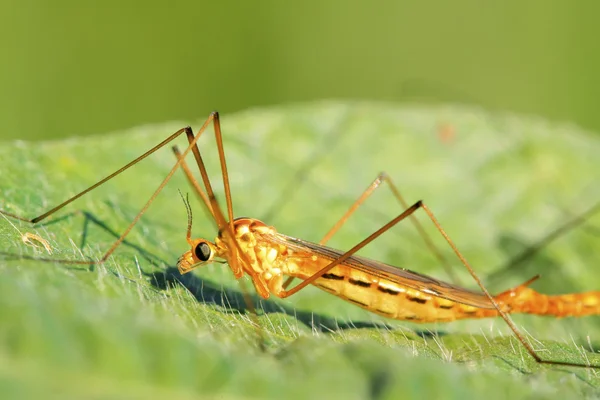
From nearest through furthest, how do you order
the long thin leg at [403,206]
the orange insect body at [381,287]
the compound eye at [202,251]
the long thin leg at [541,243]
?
1. the compound eye at [202,251]
2. the orange insect body at [381,287]
3. the long thin leg at [403,206]
4. the long thin leg at [541,243]

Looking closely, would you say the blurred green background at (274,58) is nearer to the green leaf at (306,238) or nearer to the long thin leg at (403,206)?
the green leaf at (306,238)

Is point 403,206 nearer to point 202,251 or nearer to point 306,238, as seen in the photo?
point 306,238

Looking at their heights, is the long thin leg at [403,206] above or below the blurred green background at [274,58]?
below

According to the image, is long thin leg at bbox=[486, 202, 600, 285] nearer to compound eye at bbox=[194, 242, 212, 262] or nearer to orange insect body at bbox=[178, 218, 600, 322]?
orange insect body at bbox=[178, 218, 600, 322]

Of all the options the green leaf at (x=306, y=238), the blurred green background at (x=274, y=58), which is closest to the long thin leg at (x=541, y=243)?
the green leaf at (x=306, y=238)

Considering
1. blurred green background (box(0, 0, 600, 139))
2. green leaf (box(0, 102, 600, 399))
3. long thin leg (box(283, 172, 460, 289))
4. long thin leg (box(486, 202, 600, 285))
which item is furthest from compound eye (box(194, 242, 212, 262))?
blurred green background (box(0, 0, 600, 139))

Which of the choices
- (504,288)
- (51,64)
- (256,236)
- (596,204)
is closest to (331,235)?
(256,236)
